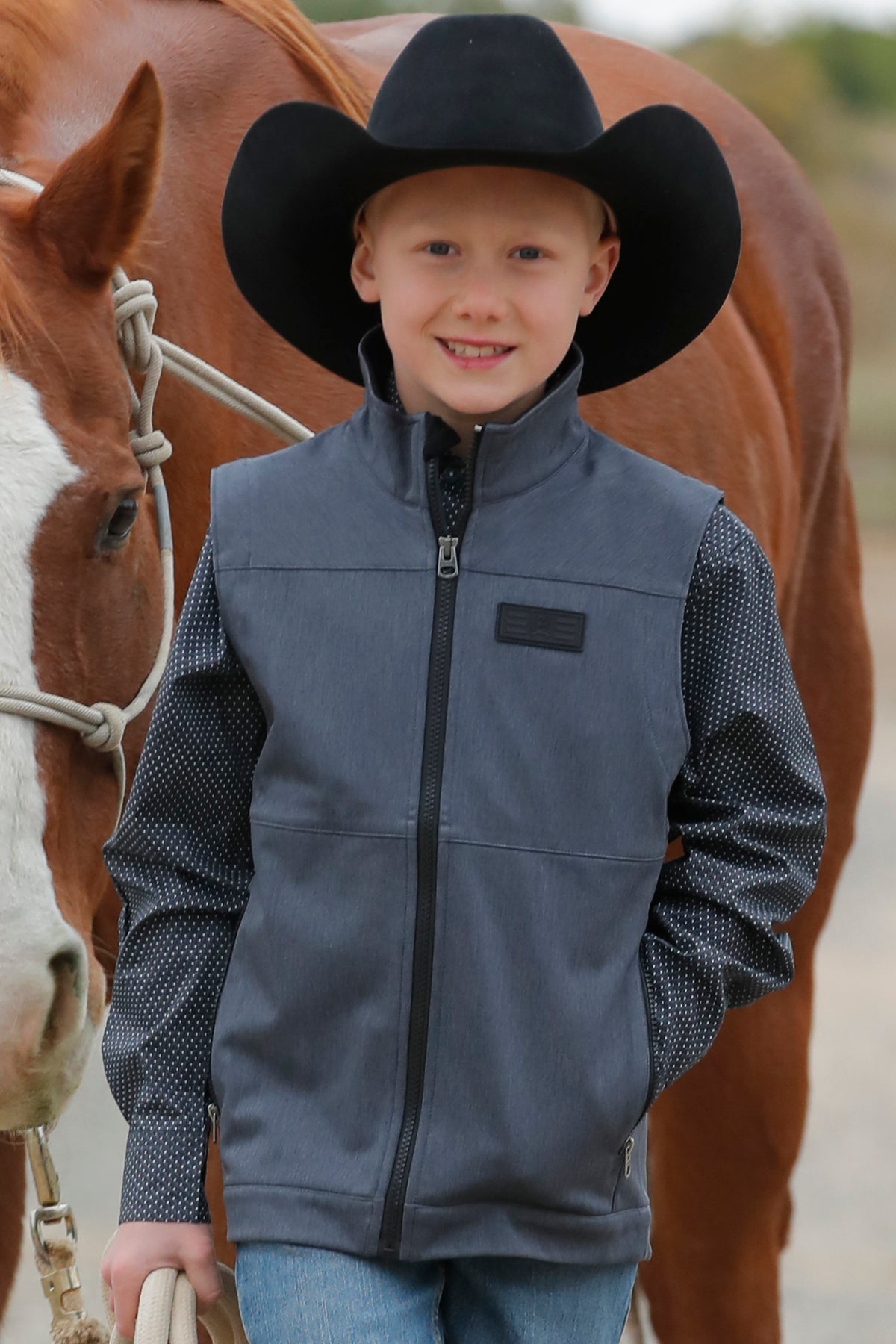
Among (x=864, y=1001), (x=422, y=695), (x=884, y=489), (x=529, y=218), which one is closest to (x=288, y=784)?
(x=422, y=695)

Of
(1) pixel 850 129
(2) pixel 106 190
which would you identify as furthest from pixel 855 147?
(2) pixel 106 190

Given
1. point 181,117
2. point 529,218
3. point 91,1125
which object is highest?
point 181,117

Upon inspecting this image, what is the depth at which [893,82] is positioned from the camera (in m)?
32.3

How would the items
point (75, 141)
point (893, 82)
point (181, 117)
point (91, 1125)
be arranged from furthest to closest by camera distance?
1. point (893, 82)
2. point (91, 1125)
3. point (181, 117)
4. point (75, 141)

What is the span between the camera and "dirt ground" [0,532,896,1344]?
11.7 feet

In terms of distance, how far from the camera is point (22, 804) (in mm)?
1504

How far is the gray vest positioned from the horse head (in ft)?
0.76

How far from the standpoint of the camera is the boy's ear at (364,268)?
57.9 inches

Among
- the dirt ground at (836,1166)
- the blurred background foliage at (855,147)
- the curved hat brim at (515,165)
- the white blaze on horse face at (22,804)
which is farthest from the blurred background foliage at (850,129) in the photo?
the white blaze on horse face at (22,804)

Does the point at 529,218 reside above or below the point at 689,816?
above

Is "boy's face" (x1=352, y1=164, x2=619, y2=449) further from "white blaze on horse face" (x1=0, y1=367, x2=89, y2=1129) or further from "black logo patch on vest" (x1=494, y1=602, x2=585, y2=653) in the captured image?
"white blaze on horse face" (x1=0, y1=367, x2=89, y2=1129)

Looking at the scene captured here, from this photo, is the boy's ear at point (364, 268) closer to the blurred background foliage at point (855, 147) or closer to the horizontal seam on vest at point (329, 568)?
the horizontal seam on vest at point (329, 568)

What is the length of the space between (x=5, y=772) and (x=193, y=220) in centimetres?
84

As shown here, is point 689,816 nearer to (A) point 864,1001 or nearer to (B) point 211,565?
(B) point 211,565
